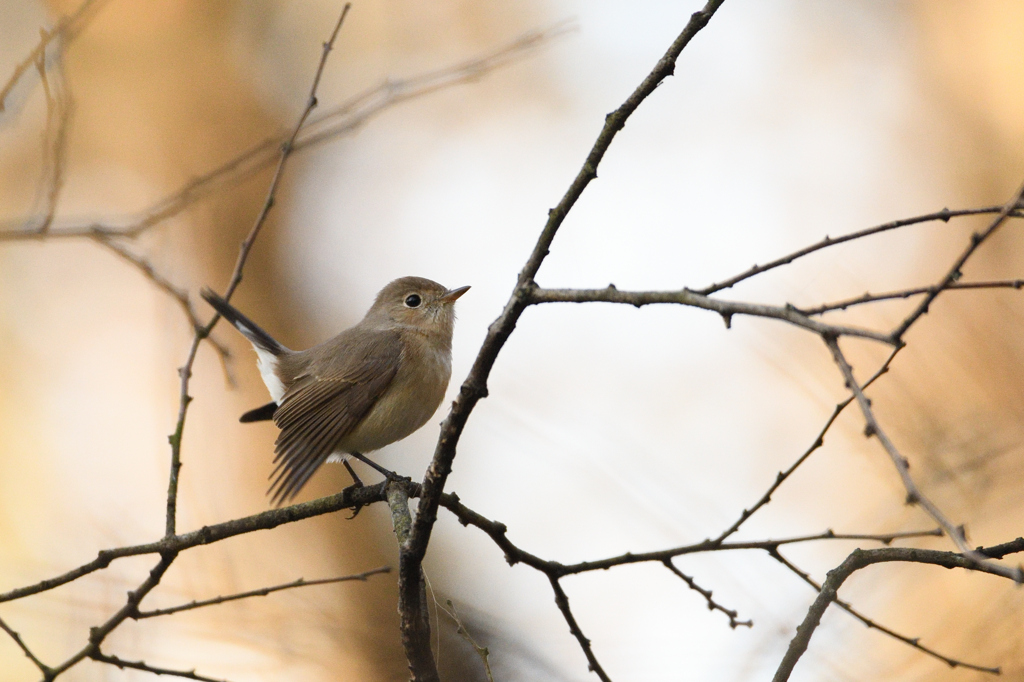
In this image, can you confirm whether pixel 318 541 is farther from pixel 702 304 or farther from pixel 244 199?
pixel 702 304

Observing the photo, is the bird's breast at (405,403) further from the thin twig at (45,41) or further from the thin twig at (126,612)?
the thin twig at (45,41)

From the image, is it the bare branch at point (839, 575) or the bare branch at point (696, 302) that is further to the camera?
the bare branch at point (839, 575)

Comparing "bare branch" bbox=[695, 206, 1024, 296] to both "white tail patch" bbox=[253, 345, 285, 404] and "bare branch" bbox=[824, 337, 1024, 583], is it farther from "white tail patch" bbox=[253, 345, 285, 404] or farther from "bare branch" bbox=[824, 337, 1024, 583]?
"white tail patch" bbox=[253, 345, 285, 404]

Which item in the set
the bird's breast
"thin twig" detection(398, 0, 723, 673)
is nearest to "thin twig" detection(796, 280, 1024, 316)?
"thin twig" detection(398, 0, 723, 673)

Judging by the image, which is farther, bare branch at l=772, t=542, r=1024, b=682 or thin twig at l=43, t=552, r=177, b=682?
thin twig at l=43, t=552, r=177, b=682

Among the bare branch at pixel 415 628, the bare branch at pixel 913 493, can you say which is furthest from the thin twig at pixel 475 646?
the bare branch at pixel 913 493

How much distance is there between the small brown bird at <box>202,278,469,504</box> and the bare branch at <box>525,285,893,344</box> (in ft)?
6.46

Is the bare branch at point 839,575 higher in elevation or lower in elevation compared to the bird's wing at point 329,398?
lower

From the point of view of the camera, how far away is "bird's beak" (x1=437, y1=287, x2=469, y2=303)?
471 cm

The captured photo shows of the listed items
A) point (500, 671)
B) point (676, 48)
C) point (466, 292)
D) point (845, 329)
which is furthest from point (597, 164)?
point (466, 292)

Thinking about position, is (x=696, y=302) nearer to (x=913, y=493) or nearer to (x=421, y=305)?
(x=913, y=493)

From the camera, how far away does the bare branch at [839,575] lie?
77.5 inches

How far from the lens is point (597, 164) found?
72.5 inches

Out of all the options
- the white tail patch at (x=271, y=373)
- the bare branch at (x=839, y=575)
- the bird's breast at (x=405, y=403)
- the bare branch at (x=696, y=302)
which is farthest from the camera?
the white tail patch at (x=271, y=373)
